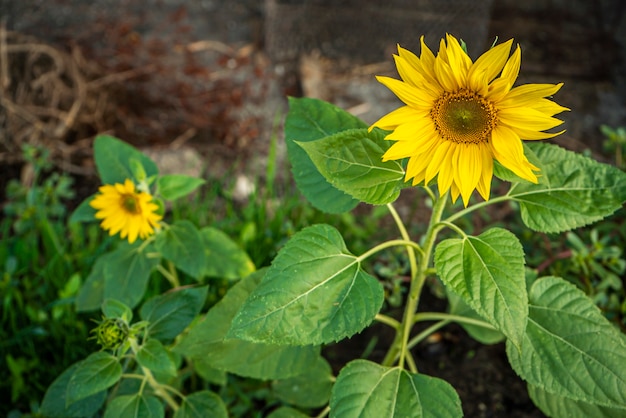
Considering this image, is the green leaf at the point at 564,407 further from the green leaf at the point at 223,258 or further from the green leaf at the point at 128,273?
the green leaf at the point at 128,273

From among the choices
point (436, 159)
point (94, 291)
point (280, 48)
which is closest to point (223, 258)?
point (94, 291)

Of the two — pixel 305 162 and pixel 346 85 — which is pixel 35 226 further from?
pixel 346 85

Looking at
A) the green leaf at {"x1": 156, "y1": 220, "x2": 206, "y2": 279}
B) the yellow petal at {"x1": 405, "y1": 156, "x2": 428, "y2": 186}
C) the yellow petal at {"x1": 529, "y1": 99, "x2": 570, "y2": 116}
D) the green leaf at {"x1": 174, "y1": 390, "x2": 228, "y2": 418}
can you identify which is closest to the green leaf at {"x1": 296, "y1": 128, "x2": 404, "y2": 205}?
the yellow petal at {"x1": 405, "y1": 156, "x2": 428, "y2": 186}

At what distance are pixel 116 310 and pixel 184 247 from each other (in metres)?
0.30

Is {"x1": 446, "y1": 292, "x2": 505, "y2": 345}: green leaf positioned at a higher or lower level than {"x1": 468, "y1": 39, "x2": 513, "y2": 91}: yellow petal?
lower

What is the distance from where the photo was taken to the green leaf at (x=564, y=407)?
4.79ft

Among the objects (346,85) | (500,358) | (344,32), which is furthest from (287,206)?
(344,32)

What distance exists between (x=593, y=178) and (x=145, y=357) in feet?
3.47

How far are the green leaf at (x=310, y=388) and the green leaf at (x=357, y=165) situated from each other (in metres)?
0.59

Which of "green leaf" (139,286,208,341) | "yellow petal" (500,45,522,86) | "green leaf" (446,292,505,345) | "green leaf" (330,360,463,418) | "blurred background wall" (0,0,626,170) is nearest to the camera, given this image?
"yellow petal" (500,45,522,86)

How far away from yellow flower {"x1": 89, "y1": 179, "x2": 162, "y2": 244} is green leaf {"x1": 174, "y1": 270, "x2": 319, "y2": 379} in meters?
0.33

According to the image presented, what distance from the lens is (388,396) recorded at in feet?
4.38

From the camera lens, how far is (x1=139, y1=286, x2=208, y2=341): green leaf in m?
1.53

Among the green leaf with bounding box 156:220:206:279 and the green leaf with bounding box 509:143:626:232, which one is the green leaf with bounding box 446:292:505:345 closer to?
the green leaf with bounding box 509:143:626:232
